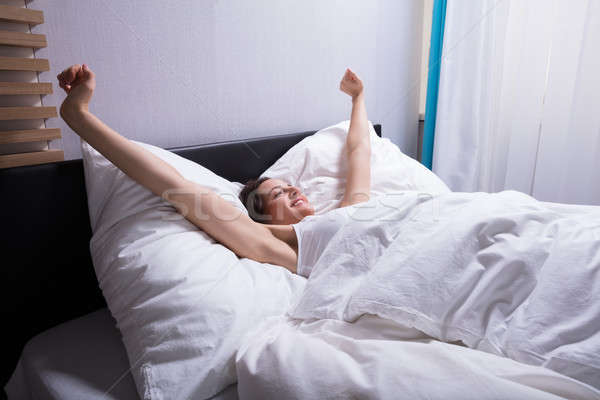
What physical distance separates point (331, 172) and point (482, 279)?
81 cm

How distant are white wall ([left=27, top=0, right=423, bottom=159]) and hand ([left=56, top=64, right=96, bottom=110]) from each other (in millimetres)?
95

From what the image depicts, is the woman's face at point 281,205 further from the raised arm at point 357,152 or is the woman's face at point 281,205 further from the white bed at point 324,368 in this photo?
the white bed at point 324,368

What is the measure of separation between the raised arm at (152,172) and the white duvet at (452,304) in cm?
24

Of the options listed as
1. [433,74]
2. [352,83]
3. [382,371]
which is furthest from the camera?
[433,74]

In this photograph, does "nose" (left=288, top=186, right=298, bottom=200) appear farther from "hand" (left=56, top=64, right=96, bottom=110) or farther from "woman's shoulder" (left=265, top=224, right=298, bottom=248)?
"hand" (left=56, top=64, right=96, bottom=110)

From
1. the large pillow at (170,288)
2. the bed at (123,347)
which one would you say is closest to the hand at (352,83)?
the bed at (123,347)

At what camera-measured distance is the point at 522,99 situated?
6.48 ft

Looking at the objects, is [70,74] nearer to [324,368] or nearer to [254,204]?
[254,204]

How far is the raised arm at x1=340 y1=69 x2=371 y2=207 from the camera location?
1308mm

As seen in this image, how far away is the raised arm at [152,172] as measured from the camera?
92 centimetres

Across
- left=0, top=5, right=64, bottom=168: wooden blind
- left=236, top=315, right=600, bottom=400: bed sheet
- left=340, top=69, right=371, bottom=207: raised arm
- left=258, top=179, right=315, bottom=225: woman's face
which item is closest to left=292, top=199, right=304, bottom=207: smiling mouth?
left=258, top=179, right=315, bottom=225: woman's face

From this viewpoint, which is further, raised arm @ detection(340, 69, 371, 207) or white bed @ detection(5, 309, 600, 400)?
raised arm @ detection(340, 69, 371, 207)

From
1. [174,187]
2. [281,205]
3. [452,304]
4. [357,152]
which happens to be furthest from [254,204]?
[452,304]

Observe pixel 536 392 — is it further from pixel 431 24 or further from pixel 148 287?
pixel 431 24
